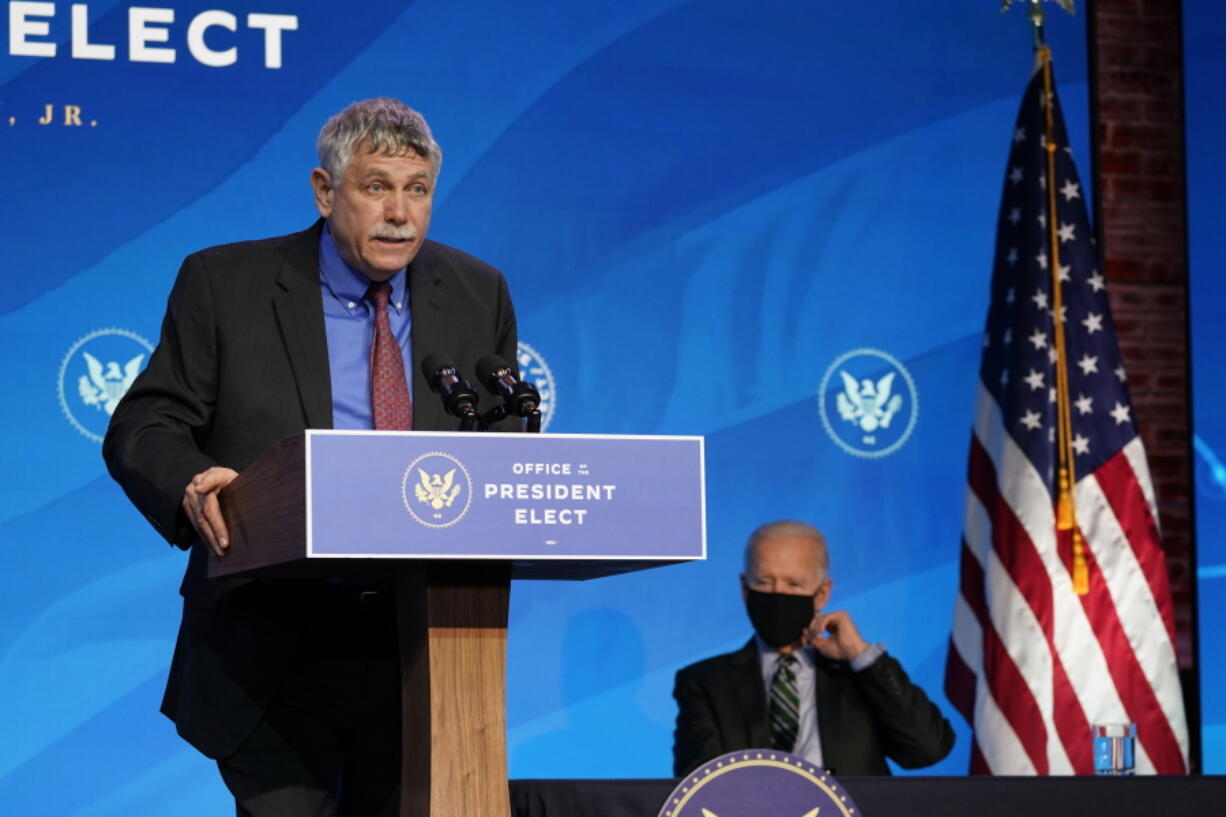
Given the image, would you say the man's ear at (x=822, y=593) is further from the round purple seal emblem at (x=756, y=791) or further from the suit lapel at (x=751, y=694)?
the round purple seal emblem at (x=756, y=791)

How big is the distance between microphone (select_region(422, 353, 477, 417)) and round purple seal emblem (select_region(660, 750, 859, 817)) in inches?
26.8

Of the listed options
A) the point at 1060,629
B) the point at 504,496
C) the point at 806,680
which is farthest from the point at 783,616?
the point at 504,496

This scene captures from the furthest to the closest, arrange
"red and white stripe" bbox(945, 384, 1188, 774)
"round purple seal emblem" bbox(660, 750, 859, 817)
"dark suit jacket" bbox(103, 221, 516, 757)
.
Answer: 1. "red and white stripe" bbox(945, 384, 1188, 774)
2. "round purple seal emblem" bbox(660, 750, 859, 817)
3. "dark suit jacket" bbox(103, 221, 516, 757)

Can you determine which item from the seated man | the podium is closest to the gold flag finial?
the seated man

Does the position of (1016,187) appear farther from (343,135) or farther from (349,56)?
(343,135)

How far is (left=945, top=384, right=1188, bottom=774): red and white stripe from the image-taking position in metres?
4.63

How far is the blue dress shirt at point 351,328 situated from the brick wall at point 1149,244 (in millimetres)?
3458

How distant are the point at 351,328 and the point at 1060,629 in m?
2.93

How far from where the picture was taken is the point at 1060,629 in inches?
184

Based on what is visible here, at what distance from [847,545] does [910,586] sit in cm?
24

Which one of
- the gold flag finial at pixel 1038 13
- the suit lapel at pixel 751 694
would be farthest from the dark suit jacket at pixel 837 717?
the gold flag finial at pixel 1038 13

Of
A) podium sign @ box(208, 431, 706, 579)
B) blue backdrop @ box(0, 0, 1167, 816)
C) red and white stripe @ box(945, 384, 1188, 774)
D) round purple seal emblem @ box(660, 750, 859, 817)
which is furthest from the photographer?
red and white stripe @ box(945, 384, 1188, 774)

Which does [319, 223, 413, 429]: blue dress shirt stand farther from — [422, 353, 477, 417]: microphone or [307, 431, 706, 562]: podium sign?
[307, 431, 706, 562]: podium sign

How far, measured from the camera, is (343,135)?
2.32 m
